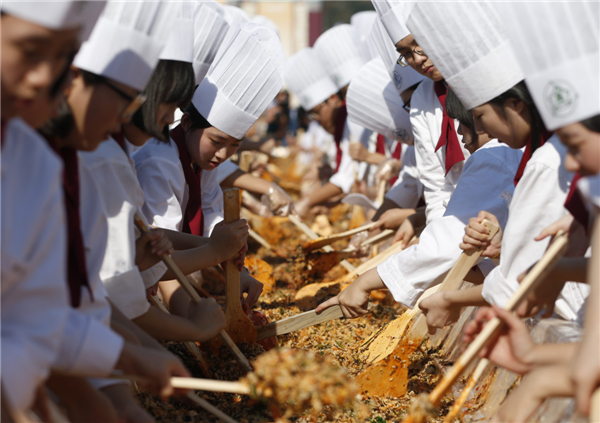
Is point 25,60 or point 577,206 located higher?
point 25,60

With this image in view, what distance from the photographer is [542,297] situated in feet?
7.07

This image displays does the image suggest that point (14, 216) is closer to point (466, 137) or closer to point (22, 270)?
point (22, 270)

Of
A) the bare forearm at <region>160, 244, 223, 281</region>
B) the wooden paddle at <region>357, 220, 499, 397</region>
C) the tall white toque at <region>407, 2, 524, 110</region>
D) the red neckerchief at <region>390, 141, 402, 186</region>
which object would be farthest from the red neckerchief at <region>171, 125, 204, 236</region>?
the red neckerchief at <region>390, 141, 402, 186</region>

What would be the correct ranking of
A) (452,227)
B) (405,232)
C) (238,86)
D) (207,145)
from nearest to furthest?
(452,227) < (207,145) < (238,86) < (405,232)

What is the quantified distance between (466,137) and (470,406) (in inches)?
58.0

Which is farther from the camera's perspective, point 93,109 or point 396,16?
point 396,16

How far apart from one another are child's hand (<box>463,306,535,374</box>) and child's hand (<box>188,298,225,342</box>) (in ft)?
3.30

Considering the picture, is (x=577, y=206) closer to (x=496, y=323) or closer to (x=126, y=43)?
(x=496, y=323)

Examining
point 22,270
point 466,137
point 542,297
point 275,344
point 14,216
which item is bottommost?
point 275,344

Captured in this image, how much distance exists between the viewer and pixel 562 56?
1.84 meters

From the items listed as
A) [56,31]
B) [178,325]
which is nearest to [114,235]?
[178,325]

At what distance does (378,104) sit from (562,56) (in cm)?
300

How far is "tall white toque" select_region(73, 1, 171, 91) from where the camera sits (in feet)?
6.20

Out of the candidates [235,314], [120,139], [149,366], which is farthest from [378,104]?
[149,366]
